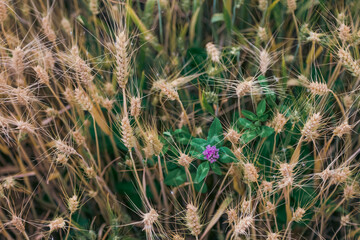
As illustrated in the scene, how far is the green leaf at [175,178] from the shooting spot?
1022 mm

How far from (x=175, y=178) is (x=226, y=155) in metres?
0.17

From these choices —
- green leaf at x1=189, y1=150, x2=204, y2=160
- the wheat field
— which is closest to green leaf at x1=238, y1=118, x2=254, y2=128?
the wheat field

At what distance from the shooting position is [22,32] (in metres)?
1.30

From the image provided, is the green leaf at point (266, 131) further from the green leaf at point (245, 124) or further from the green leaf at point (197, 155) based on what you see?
the green leaf at point (197, 155)

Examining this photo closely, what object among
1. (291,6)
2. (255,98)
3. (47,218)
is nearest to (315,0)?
(291,6)

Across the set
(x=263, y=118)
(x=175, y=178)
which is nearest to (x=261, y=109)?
(x=263, y=118)

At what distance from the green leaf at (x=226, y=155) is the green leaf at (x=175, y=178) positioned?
13cm

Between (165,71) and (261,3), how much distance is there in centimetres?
37

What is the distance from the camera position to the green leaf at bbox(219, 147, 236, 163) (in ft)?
3.08

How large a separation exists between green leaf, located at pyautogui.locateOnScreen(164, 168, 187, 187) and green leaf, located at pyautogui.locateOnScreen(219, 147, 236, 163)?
133 millimetres

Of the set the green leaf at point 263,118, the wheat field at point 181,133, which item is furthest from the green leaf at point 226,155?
the green leaf at point 263,118

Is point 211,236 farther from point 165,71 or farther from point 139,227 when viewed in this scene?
point 165,71

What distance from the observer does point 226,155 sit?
0.94 meters

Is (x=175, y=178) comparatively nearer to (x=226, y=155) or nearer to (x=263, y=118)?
(x=226, y=155)
